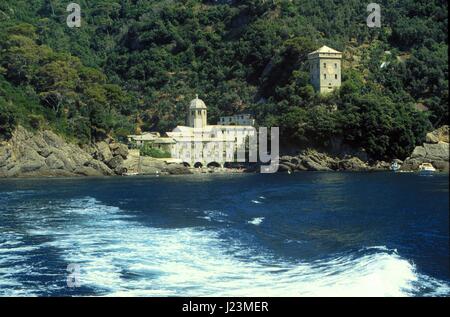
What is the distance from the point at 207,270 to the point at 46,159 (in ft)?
209

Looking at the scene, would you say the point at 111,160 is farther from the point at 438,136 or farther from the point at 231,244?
the point at 231,244

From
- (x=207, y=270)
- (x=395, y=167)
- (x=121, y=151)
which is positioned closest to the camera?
(x=207, y=270)

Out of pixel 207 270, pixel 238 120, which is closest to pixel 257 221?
pixel 207 270

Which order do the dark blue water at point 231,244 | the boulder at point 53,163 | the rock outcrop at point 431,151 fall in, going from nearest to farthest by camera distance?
the dark blue water at point 231,244, the rock outcrop at point 431,151, the boulder at point 53,163

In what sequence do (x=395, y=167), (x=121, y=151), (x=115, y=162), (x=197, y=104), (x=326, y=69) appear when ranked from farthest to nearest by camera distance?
(x=197, y=104), (x=326, y=69), (x=121, y=151), (x=115, y=162), (x=395, y=167)

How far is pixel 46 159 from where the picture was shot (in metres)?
81.6

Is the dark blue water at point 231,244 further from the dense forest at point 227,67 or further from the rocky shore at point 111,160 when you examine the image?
the dense forest at point 227,67

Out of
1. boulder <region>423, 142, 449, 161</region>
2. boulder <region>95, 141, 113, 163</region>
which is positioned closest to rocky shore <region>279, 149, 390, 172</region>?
boulder <region>423, 142, 449, 161</region>

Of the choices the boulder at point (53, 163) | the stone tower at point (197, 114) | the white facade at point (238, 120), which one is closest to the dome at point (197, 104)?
the stone tower at point (197, 114)

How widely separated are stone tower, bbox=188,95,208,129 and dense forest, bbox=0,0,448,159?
14.9 feet

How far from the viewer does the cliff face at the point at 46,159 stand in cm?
7975

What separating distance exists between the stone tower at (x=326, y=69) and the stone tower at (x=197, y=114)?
17.1 m
